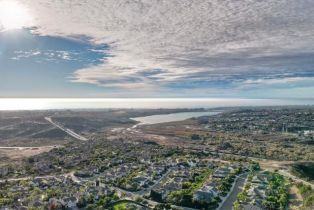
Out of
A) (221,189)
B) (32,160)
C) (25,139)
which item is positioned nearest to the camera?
(221,189)

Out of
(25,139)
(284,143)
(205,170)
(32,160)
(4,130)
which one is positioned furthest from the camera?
(4,130)

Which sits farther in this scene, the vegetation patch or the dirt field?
the dirt field

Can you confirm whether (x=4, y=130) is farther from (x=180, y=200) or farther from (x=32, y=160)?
(x=180, y=200)

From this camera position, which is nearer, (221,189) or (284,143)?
(221,189)

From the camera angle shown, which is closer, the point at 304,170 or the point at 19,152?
the point at 304,170

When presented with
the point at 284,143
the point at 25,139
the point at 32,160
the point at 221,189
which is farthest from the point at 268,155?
the point at 25,139

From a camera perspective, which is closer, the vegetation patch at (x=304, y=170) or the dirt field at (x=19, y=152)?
the vegetation patch at (x=304, y=170)

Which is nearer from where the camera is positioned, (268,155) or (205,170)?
(205,170)

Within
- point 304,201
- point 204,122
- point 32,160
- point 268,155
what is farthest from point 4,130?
point 304,201

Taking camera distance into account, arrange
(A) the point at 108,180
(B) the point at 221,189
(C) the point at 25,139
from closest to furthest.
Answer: (B) the point at 221,189 < (A) the point at 108,180 < (C) the point at 25,139

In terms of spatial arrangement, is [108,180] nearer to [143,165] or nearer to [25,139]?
[143,165]
